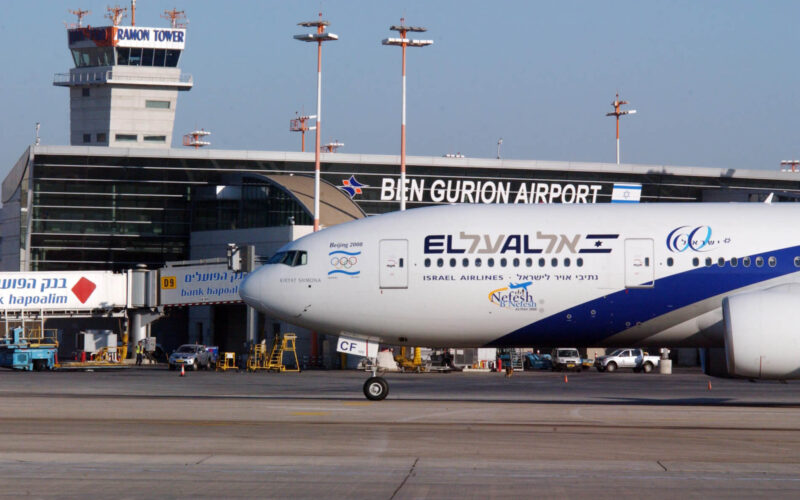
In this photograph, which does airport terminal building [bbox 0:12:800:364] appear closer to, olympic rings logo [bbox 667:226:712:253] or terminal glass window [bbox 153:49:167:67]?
terminal glass window [bbox 153:49:167:67]

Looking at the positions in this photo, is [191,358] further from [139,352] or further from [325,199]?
[325,199]

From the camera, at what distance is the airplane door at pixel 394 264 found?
30.0 metres

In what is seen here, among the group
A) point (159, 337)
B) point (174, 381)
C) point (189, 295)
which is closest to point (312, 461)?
point (174, 381)

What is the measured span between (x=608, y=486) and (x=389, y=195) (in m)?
86.2

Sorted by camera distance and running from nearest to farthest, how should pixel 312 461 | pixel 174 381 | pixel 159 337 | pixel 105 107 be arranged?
pixel 312 461 < pixel 174 381 < pixel 159 337 < pixel 105 107

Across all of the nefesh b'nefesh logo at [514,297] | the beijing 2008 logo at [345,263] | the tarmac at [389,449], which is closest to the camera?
the tarmac at [389,449]

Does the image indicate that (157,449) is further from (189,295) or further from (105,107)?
(105,107)

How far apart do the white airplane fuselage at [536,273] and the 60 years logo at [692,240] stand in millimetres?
30

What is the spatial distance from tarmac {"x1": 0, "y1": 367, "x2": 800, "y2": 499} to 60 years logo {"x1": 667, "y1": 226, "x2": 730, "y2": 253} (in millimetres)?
4289

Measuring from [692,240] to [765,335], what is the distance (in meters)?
3.16

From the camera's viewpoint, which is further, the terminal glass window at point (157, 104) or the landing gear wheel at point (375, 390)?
the terminal glass window at point (157, 104)

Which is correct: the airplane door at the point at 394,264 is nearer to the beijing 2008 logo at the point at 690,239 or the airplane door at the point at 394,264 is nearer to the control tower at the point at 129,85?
the beijing 2008 logo at the point at 690,239

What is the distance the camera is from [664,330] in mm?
29453

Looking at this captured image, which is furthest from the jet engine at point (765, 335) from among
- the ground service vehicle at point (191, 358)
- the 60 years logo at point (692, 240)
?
the ground service vehicle at point (191, 358)
